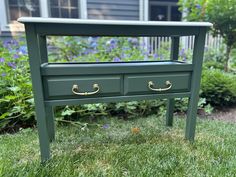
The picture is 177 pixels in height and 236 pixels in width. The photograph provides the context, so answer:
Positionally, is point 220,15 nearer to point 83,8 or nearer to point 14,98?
point 83,8

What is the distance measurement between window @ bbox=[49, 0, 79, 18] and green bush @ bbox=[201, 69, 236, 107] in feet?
14.5

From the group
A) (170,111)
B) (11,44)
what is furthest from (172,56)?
(11,44)

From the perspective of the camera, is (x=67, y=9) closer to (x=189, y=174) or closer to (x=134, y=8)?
(x=134, y=8)

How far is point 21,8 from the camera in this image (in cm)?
556

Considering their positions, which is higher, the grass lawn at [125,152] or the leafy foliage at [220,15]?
the leafy foliage at [220,15]

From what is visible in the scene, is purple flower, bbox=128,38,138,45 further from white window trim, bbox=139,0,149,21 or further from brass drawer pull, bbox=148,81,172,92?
brass drawer pull, bbox=148,81,172,92

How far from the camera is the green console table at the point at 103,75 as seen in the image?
4.61 feet

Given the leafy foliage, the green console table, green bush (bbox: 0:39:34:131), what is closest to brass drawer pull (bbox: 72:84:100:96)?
the green console table

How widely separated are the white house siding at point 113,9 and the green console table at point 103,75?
4522mm

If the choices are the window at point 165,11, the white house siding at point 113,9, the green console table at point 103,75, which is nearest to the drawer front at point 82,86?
the green console table at point 103,75

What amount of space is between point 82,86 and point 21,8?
517 cm

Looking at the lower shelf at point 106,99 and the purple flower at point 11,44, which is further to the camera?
the purple flower at point 11,44

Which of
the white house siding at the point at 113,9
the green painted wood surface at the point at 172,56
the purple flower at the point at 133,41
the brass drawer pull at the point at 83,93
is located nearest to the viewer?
the brass drawer pull at the point at 83,93

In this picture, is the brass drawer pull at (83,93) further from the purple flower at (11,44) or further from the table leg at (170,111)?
the purple flower at (11,44)
